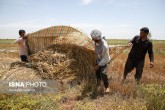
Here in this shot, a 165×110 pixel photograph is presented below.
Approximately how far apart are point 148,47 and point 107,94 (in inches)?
66.8

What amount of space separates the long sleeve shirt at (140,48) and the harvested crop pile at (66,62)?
1.12m

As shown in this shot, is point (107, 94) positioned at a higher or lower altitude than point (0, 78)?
lower

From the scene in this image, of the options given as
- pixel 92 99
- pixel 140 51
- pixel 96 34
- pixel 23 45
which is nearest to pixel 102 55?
pixel 96 34

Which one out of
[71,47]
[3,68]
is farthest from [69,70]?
[3,68]

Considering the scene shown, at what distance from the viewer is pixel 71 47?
24.0 ft

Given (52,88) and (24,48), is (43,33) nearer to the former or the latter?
(24,48)

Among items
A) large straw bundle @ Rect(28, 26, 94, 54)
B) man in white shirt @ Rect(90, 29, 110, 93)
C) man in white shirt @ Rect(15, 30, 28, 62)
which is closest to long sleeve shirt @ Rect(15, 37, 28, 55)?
man in white shirt @ Rect(15, 30, 28, 62)

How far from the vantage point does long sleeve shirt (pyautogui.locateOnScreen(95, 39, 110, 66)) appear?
6430 mm

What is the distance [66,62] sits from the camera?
283 inches

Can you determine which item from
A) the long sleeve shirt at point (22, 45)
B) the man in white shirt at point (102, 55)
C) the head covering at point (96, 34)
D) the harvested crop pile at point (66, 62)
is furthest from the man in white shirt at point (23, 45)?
the head covering at point (96, 34)

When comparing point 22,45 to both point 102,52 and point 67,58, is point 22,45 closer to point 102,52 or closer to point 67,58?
point 67,58

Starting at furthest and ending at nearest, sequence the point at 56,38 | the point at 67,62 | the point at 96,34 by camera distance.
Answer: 1. the point at 56,38
2. the point at 67,62
3. the point at 96,34

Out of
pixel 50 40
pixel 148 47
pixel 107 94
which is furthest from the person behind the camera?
pixel 50 40

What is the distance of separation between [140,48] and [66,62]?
2.01 m
